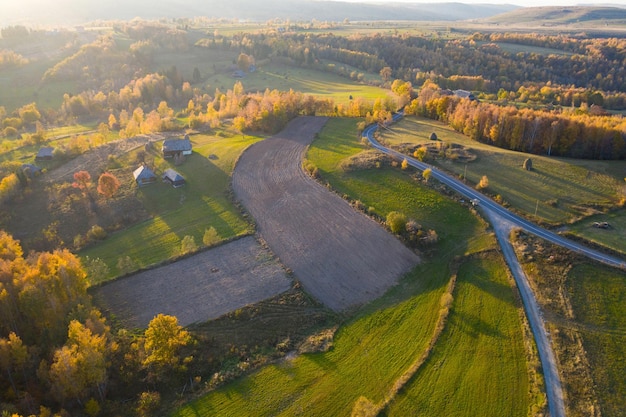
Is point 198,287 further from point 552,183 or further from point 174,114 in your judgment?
point 174,114

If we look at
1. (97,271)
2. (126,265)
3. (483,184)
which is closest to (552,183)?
(483,184)

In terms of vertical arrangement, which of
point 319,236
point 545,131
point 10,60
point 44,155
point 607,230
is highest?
point 10,60

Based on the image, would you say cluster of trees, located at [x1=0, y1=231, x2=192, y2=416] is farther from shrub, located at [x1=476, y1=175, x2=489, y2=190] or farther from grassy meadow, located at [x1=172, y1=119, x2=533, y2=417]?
shrub, located at [x1=476, y1=175, x2=489, y2=190]

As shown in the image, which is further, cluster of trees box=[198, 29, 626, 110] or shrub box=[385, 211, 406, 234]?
cluster of trees box=[198, 29, 626, 110]

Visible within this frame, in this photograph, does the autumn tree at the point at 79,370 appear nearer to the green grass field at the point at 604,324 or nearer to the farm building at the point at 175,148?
the green grass field at the point at 604,324

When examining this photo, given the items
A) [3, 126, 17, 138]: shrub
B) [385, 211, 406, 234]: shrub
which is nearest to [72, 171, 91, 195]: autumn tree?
[385, 211, 406, 234]: shrub

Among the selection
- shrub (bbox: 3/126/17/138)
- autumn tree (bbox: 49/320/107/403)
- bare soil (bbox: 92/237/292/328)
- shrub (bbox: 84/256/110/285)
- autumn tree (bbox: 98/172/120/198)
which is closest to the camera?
autumn tree (bbox: 49/320/107/403)

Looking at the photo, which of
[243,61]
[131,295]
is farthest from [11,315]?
[243,61]
